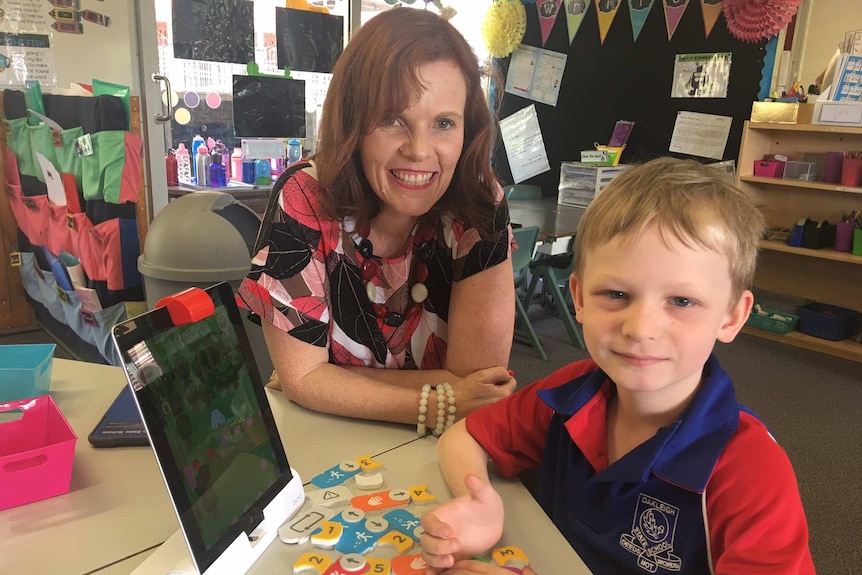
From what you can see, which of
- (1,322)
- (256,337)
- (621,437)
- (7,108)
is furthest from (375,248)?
(1,322)

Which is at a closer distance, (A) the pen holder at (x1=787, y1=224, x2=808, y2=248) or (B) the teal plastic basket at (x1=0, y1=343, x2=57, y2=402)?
(B) the teal plastic basket at (x1=0, y1=343, x2=57, y2=402)

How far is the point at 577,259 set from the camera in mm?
948

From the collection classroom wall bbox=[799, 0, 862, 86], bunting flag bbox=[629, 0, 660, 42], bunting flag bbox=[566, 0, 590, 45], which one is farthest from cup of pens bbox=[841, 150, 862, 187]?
bunting flag bbox=[566, 0, 590, 45]

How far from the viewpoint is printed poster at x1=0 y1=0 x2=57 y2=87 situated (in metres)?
2.87

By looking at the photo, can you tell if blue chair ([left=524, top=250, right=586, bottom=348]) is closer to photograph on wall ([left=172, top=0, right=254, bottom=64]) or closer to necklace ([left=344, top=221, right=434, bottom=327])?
photograph on wall ([left=172, top=0, right=254, bottom=64])

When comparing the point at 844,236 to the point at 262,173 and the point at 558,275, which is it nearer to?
the point at 558,275

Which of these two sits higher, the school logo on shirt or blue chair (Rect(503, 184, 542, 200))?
blue chair (Rect(503, 184, 542, 200))

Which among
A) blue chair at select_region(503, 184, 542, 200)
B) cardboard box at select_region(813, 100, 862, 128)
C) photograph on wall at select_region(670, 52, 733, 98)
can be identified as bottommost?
blue chair at select_region(503, 184, 542, 200)

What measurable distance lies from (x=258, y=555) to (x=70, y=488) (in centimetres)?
32

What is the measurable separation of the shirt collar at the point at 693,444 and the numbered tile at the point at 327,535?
0.36m

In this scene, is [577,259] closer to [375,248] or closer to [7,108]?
[375,248]

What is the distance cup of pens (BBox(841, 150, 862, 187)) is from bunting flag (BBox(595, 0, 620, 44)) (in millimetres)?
1830

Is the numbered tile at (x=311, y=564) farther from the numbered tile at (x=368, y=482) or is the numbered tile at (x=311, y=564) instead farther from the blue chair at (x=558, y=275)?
the blue chair at (x=558, y=275)

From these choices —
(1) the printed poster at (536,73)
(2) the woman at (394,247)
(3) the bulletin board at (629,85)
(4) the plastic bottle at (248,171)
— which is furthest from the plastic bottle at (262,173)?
(2) the woman at (394,247)
